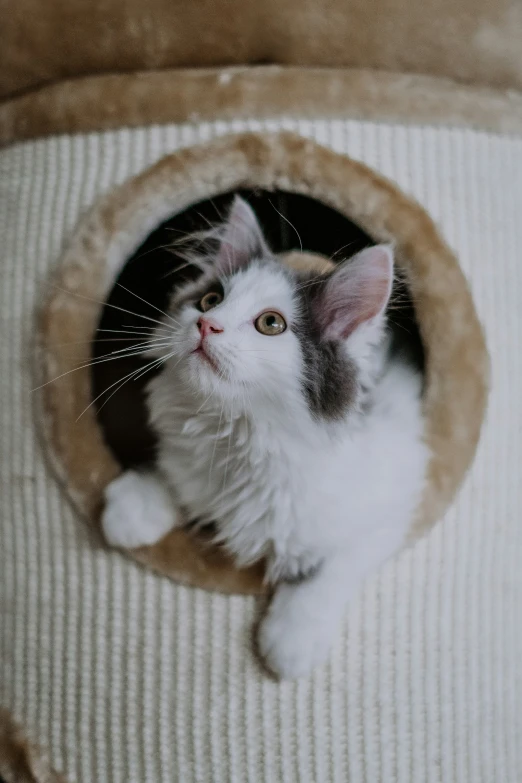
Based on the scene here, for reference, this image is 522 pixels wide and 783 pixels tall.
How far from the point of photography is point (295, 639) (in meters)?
0.91

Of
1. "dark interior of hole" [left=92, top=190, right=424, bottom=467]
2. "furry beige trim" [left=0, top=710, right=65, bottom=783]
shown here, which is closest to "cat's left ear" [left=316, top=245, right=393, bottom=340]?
"dark interior of hole" [left=92, top=190, right=424, bottom=467]

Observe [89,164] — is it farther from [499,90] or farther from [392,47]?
[499,90]

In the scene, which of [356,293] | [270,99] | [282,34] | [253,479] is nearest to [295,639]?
[253,479]

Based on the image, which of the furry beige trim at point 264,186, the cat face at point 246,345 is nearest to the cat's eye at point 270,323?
the cat face at point 246,345

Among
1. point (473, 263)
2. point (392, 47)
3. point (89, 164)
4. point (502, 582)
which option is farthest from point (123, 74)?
point (502, 582)

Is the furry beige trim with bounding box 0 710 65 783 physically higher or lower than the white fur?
lower

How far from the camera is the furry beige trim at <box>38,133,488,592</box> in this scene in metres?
1.00

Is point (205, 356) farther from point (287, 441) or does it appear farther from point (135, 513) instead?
point (135, 513)

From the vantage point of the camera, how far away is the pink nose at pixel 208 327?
0.86m

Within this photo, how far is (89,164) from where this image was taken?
108cm

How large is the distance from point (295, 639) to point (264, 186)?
2.24 ft

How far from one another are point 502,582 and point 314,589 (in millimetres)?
338

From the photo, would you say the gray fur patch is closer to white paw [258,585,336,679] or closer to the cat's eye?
the cat's eye

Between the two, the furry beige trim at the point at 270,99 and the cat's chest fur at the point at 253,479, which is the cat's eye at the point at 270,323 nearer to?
the cat's chest fur at the point at 253,479
